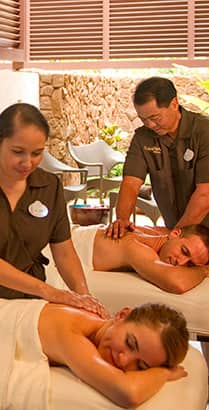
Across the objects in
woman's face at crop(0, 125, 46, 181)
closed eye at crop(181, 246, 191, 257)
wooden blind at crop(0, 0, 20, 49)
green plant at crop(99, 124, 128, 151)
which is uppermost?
wooden blind at crop(0, 0, 20, 49)

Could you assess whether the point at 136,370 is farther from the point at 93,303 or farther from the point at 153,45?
the point at 153,45

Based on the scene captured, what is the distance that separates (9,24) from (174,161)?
3.98 meters

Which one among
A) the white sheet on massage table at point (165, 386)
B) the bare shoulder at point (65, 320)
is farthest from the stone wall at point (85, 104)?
the bare shoulder at point (65, 320)

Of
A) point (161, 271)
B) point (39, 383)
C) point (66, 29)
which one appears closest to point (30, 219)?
point (39, 383)

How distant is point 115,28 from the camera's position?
6.99 meters

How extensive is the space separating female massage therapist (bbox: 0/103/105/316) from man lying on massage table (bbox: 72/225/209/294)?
0.50m

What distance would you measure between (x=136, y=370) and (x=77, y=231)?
1324mm

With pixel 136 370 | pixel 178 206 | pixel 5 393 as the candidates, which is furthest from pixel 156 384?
pixel 178 206

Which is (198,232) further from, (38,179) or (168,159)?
(38,179)

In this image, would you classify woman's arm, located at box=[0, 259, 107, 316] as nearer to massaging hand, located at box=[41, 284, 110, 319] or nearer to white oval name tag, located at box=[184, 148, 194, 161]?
massaging hand, located at box=[41, 284, 110, 319]

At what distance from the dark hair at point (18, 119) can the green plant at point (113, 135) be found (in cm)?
537

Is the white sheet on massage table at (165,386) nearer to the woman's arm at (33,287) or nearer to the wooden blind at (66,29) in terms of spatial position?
the woman's arm at (33,287)

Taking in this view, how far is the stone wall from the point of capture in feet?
23.1

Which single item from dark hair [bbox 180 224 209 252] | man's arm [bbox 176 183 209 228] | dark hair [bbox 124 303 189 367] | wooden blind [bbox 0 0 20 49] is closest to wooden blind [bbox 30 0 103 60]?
wooden blind [bbox 0 0 20 49]
